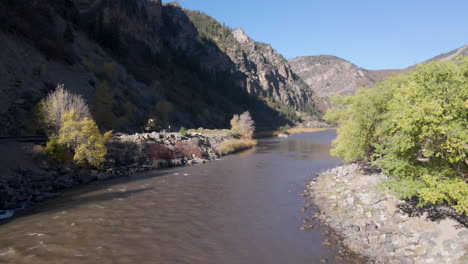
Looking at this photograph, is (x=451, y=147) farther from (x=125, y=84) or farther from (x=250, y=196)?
(x=125, y=84)

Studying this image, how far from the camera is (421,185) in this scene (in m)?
10.7

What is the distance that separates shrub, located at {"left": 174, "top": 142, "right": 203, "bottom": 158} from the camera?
124ft

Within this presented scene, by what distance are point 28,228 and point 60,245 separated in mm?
3144

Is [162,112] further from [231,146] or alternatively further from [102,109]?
[102,109]

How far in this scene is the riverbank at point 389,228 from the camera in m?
10.1

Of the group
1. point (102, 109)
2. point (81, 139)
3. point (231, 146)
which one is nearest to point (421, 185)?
point (81, 139)

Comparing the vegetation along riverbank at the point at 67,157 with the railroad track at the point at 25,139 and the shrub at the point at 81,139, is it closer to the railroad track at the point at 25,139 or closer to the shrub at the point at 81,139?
the shrub at the point at 81,139

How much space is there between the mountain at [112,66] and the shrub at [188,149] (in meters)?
10.1

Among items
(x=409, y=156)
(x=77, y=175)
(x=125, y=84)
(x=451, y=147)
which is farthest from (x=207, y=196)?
(x=125, y=84)

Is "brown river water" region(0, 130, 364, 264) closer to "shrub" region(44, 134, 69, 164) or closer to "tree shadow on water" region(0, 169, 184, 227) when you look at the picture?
"tree shadow on water" region(0, 169, 184, 227)

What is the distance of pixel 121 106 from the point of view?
47781 millimetres

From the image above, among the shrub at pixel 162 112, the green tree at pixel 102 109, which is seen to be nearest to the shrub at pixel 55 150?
the green tree at pixel 102 109

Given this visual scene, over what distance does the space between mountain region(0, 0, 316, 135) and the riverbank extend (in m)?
27.3

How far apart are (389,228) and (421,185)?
3157mm
